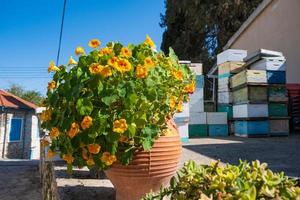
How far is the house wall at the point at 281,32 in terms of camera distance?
12.6m

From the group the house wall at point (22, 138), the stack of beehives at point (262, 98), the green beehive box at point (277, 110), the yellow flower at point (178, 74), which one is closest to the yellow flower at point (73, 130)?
the yellow flower at point (178, 74)

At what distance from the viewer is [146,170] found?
2.02 meters

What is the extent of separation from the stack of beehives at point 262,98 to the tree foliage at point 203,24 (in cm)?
955

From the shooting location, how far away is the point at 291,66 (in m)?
12.8

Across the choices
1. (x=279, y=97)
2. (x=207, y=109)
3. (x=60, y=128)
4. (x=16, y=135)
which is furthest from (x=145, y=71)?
(x=16, y=135)

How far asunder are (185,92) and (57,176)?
4.73ft

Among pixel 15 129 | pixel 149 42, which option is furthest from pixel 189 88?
pixel 15 129

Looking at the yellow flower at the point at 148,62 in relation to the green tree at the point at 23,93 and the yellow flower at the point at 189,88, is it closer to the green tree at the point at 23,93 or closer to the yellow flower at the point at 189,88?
the yellow flower at the point at 189,88

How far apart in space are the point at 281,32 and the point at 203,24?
5.47 m

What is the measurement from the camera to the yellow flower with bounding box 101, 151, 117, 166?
1.85 meters

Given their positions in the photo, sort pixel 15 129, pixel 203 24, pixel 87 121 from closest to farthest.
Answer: pixel 87 121, pixel 203 24, pixel 15 129

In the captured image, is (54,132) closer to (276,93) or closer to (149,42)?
(149,42)

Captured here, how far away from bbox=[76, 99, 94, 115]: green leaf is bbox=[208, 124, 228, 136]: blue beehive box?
24.9 ft

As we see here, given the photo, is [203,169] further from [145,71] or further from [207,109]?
[207,109]
